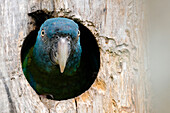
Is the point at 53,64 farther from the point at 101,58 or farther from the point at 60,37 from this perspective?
the point at 101,58

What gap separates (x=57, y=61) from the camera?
3.35 meters

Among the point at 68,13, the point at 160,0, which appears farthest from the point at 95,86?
the point at 160,0

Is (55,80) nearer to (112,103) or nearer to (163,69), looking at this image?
(112,103)

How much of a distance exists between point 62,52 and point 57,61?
21 cm

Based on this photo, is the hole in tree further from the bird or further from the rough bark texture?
the rough bark texture

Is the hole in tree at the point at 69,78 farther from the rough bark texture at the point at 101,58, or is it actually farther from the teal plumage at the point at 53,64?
the rough bark texture at the point at 101,58

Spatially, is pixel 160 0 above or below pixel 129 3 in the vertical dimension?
below

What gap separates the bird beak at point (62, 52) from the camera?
317cm

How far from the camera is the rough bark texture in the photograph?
2.93 meters

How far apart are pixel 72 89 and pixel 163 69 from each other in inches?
95.8

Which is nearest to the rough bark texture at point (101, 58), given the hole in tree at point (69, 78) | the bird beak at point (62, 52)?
the bird beak at point (62, 52)


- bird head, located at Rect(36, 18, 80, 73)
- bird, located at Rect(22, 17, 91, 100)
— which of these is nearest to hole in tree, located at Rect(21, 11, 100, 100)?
bird, located at Rect(22, 17, 91, 100)

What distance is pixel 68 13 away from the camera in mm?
3430

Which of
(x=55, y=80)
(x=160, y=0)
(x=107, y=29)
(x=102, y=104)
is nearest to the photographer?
(x=160, y=0)
